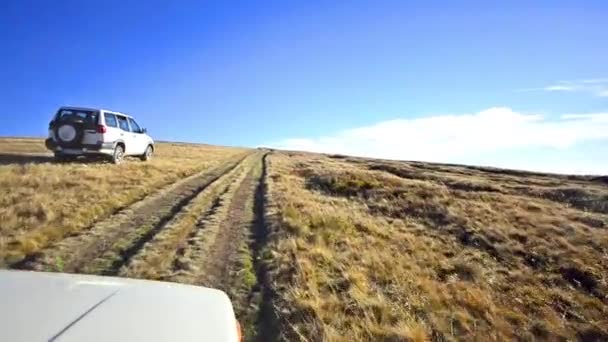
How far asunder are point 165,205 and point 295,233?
408 cm

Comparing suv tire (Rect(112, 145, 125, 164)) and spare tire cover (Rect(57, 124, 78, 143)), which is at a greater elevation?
spare tire cover (Rect(57, 124, 78, 143))

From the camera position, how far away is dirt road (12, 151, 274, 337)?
6.94 metres

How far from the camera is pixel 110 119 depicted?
18000 mm

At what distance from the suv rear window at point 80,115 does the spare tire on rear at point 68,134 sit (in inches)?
12.6

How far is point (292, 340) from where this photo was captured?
→ 550 centimetres

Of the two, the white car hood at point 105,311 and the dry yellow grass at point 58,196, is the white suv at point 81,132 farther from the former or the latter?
the white car hood at point 105,311

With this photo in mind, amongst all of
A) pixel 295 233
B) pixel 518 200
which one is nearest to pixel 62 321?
pixel 295 233

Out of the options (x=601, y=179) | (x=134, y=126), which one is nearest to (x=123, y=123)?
(x=134, y=126)

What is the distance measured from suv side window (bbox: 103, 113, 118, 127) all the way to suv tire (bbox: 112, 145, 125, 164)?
101 centimetres

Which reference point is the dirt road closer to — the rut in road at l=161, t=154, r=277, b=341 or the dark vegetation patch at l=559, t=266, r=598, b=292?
the rut in road at l=161, t=154, r=277, b=341

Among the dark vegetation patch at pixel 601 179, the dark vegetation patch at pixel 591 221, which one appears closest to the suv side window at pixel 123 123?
the dark vegetation patch at pixel 591 221

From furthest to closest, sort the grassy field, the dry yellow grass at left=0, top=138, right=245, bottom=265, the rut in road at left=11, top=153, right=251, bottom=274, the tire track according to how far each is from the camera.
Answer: the dry yellow grass at left=0, top=138, right=245, bottom=265
the rut in road at left=11, top=153, right=251, bottom=274
the tire track
the grassy field

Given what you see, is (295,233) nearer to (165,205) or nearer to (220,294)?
(165,205)

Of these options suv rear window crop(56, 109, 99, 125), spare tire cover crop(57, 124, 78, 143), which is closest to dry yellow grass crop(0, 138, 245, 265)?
spare tire cover crop(57, 124, 78, 143)
